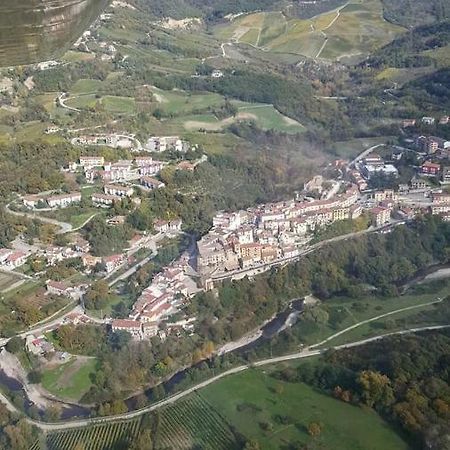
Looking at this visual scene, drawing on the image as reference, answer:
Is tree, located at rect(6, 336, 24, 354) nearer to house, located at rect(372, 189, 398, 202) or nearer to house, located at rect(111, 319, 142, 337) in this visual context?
house, located at rect(111, 319, 142, 337)

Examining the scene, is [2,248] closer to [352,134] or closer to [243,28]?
[352,134]

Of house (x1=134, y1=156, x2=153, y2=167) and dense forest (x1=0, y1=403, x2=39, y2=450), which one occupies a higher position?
dense forest (x1=0, y1=403, x2=39, y2=450)

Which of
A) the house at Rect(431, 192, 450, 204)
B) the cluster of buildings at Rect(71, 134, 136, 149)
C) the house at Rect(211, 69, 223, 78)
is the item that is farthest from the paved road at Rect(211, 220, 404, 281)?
the house at Rect(211, 69, 223, 78)

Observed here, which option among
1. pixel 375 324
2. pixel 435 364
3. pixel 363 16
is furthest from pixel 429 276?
pixel 363 16

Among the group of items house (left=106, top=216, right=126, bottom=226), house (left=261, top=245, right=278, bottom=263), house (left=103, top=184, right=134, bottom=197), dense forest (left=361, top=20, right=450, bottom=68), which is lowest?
dense forest (left=361, top=20, right=450, bottom=68)

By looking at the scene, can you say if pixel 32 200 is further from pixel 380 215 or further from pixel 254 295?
pixel 380 215
